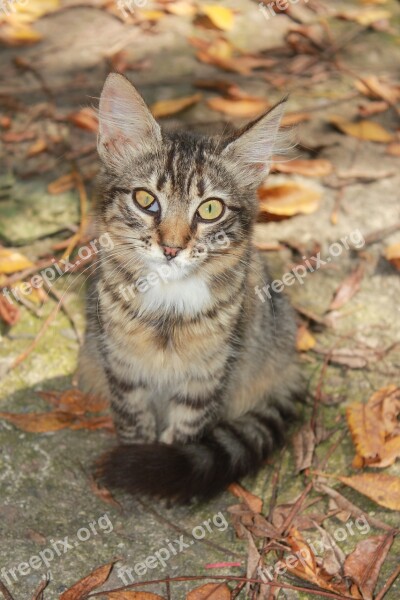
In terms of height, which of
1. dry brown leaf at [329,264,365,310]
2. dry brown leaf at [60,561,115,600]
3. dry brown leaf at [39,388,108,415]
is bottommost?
dry brown leaf at [39,388,108,415]

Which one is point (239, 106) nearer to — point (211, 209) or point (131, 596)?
point (211, 209)

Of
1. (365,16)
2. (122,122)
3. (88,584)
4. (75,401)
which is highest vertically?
(122,122)

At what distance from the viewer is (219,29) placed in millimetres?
5699

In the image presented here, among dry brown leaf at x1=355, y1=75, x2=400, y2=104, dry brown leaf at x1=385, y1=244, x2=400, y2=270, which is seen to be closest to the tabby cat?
dry brown leaf at x1=385, y1=244, x2=400, y2=270

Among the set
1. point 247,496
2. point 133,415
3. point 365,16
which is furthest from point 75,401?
point 365,16

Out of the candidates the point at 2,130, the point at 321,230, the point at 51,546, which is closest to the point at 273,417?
the point at 51,546

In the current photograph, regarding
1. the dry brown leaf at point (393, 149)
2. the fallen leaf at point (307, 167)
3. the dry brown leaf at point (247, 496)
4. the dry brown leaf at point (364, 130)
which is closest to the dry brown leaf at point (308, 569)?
the dry brown leaf at point (247, 496)

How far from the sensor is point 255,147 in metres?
2.89

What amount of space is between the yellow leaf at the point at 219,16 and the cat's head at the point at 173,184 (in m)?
3.09

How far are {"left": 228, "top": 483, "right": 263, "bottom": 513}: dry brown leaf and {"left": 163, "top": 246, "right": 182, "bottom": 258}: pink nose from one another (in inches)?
39.4

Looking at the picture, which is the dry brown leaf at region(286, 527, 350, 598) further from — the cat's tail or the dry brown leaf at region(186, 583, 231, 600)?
the cat's tail

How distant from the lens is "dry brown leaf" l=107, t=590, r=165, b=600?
8.25 ft

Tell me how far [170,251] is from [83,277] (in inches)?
53.1

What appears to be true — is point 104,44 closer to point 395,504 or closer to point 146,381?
point 146,381
